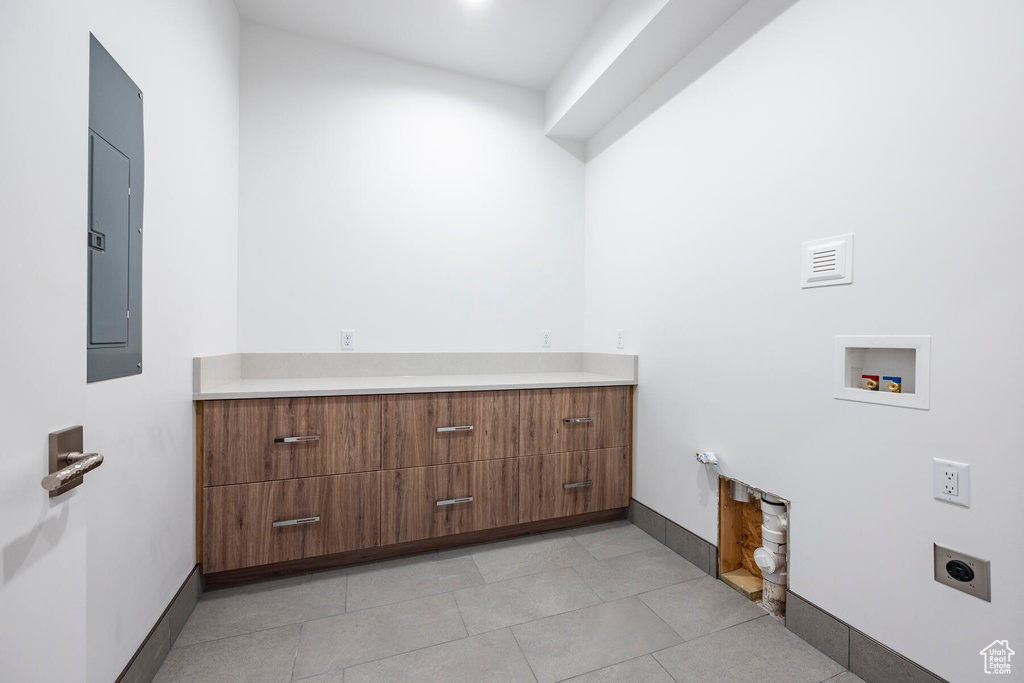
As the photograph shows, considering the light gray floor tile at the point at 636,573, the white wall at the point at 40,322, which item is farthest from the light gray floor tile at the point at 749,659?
the white wall at the point at 40,322

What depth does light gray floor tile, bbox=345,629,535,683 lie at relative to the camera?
4.40ft

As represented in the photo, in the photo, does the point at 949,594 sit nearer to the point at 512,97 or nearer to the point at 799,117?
the point at 799,117

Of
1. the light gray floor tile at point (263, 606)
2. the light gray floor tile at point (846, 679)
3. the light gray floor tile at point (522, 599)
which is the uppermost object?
the light gray floor tile at point (846, 679)

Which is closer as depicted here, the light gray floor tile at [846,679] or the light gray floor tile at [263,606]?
the light gray floor tile at [846,679]

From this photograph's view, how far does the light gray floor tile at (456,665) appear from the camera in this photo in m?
1.34

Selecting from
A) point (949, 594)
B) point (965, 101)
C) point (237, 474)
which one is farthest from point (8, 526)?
point (965, 101)

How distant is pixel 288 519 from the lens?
184 cm

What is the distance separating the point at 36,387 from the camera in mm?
616

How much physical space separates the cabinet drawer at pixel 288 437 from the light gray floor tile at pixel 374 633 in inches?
22.6

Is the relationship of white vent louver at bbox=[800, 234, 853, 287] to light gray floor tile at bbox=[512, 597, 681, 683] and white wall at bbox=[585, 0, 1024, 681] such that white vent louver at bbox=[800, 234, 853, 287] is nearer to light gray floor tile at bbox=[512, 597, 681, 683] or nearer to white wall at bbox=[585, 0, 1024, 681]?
white wall at bbox=[585, 0, 1024, 681]

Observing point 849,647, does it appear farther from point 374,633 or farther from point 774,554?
point 374,633

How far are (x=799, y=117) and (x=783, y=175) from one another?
7.8 inches

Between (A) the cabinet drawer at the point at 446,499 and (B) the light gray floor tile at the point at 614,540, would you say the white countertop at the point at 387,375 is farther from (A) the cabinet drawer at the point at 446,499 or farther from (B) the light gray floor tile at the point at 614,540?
(B) the light gray floor tile at the point at 614,540

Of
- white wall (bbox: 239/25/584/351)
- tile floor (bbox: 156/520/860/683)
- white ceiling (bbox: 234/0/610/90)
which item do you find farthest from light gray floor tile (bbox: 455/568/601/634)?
white ceiling (bbox: 234/0/610/90)
